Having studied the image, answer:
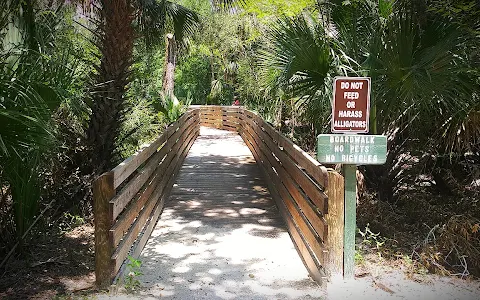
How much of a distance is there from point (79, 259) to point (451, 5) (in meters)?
4.86

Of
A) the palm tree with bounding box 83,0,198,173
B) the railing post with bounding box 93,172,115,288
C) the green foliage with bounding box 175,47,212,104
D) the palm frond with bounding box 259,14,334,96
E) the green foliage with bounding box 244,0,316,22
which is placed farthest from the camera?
the green foliage with bounding box 175,47,212,104

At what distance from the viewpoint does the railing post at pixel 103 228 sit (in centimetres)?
422

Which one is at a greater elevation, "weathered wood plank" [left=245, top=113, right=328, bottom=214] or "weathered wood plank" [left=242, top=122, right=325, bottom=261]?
"weathered wood plank" [left=245, top=113, right=328, bottom=214]

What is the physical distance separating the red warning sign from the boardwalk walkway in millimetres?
1481

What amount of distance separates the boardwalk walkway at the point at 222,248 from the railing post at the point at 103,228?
0.38 meters

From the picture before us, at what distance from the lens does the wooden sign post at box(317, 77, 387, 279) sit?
465 cm

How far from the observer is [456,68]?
538 cm

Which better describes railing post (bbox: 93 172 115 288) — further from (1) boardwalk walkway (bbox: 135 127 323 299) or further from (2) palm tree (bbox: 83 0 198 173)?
(2) palm tree (bbox: 83 0 198 173)

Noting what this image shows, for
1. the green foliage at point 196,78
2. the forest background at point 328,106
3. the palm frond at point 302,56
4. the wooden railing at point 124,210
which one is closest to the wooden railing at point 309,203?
the forest background at point 328,106

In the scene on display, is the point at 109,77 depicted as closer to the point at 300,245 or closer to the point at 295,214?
the point at 295,214

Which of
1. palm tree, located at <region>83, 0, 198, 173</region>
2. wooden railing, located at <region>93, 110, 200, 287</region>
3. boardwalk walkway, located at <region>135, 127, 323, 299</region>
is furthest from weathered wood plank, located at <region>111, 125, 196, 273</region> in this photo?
palm tree, located at <region>83, 0, 198, 173</region>

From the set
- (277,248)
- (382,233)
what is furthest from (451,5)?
(277,248)

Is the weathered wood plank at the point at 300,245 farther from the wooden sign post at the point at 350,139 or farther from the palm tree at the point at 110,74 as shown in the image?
the palm tree at the point at 110,74

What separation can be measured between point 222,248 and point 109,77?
3234 mm
